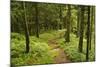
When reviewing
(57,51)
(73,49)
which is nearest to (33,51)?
(57,51)

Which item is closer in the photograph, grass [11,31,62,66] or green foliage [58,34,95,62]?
grass [11,31,62,66]

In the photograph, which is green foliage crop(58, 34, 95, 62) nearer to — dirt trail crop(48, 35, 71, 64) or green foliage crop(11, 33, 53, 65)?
dirt trail crop(48, 35, 71, 64)

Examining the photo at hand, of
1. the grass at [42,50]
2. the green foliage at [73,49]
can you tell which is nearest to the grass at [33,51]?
the grass at [42,50]

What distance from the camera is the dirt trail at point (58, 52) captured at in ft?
7.86

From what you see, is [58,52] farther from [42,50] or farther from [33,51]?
[33,51]

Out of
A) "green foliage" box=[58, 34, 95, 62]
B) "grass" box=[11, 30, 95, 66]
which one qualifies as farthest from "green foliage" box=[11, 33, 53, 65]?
"green foliage" box=[58, 34, 95, 62]

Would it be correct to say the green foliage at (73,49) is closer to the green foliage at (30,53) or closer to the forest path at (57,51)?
the forest path at (57,51)

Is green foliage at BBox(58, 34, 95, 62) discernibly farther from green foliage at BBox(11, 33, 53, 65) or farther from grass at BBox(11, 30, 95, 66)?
green foliage at BBox(11, 33, 53, 65)

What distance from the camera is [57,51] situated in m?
2.42

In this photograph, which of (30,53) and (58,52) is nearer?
(30,53)

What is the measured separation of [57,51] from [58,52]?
17 millimetres

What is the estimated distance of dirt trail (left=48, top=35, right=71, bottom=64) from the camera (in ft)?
7.86

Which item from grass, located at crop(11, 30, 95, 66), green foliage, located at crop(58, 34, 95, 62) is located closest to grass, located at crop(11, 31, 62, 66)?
grass, located at crop(11, 30, 95, 66)

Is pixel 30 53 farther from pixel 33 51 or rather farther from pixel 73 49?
pixel 73 49
